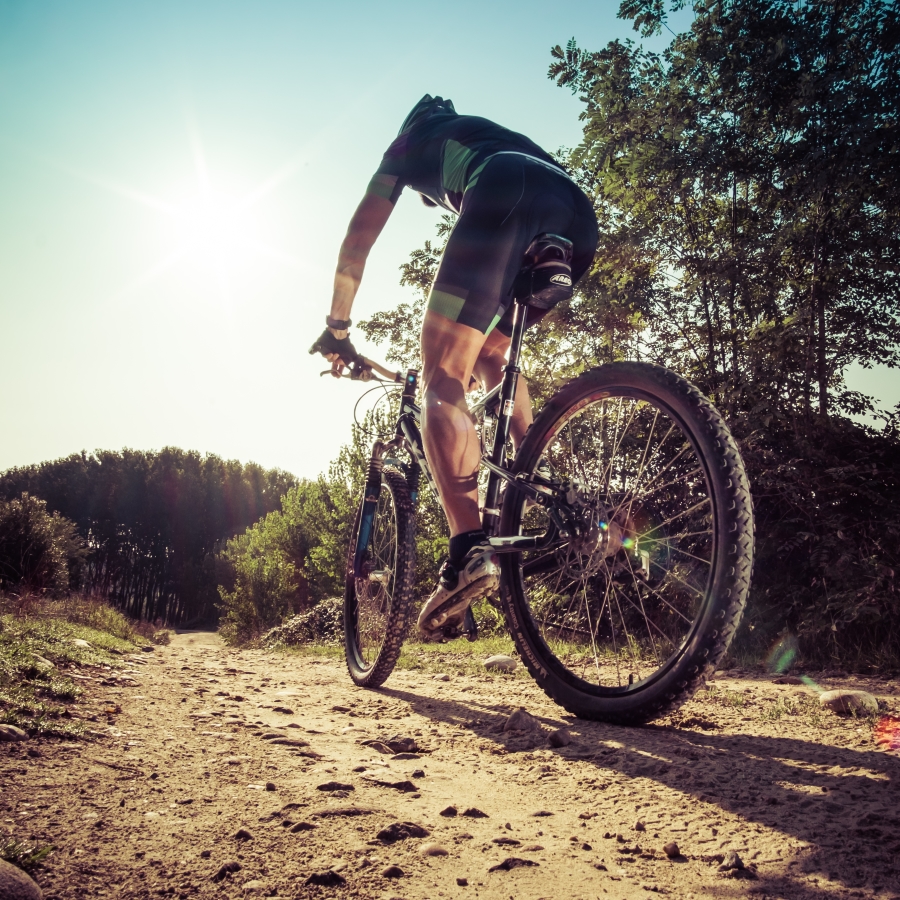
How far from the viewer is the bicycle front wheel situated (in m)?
1.97

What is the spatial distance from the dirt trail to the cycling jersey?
6.91ft

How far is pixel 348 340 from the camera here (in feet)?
12.0

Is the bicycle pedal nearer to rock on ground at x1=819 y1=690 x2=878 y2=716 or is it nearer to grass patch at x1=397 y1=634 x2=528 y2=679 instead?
grass patch at x1=397 y1=634 x2=528 y2=679

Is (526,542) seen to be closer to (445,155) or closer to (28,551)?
(445,155)

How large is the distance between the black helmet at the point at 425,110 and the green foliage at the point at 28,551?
17.4 metres

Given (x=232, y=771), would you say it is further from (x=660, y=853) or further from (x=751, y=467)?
(x=751, y=467)

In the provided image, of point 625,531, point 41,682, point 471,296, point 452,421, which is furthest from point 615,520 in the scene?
point 41,682

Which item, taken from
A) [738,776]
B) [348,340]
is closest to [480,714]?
[738,776]

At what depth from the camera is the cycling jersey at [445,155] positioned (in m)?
2.76

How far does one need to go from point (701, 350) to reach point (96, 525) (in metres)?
A: 55.5

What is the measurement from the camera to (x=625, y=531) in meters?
2.38

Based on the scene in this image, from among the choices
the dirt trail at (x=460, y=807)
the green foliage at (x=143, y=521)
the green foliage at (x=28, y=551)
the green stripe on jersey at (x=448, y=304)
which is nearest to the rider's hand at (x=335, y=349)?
the green stripe on jersey at (x=448, y=304)

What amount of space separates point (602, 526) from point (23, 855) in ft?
5.95

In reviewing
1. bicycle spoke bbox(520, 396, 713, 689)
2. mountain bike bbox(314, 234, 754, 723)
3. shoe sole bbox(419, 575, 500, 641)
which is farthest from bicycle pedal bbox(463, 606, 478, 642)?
bicycle spoke bbox(520, 396, 713, 689)
